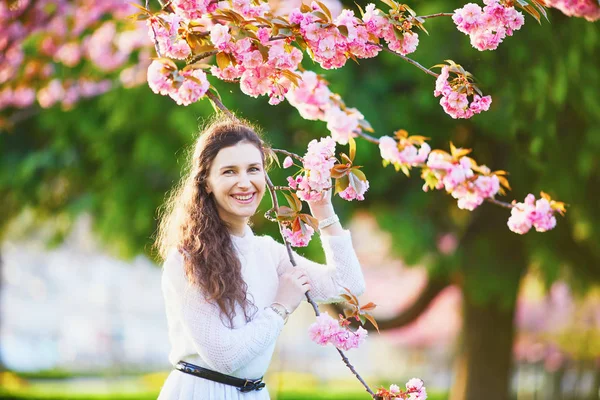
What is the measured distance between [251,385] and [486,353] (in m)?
5.07

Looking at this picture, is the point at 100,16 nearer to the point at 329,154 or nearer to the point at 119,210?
the point at 119,210

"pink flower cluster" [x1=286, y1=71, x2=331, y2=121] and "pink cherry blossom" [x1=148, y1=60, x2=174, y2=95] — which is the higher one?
"pink cherry blossom" [x1=148, y1=60, x2=174, y2=95]

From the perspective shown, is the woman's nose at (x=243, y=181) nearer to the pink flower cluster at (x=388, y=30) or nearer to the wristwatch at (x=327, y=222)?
the wristwatch at (x=327, y=222)

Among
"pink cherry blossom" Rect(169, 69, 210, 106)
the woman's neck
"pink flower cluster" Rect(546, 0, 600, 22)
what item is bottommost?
the woman's neck

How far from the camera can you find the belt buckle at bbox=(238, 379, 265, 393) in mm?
2066

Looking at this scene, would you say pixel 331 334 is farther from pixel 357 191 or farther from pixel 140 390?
pixel 140 390

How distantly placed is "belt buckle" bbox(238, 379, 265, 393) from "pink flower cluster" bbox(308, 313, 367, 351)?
0.24m

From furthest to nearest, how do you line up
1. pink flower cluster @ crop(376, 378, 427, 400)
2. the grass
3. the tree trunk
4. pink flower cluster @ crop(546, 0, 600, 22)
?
the grass < the tree trunk < pink flower cluster @ crop(376, 378, 427, 400) < pink flower cluster @ crop(546, 0, 600, 22)

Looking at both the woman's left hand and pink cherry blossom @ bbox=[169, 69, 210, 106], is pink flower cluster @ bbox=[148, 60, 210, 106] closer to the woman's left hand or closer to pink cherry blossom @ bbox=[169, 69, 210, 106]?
pink cherry blossom @ bbox=[169, 69, 210, 106]

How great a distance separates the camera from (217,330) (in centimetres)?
197

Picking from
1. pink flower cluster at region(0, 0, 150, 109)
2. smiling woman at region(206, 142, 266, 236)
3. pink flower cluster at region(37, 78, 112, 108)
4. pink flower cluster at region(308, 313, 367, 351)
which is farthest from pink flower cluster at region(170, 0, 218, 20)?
pink flower cluster at region(37, 78, 112, 108)

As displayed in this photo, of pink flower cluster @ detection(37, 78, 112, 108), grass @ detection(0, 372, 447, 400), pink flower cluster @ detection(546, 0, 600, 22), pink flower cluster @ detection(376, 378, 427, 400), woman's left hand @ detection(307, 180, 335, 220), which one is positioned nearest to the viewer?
pink flower cluster @ detection(546, 0, 600, 22)

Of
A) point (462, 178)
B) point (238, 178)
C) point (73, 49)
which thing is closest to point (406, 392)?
point (462, 178)

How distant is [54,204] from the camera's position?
667cm
